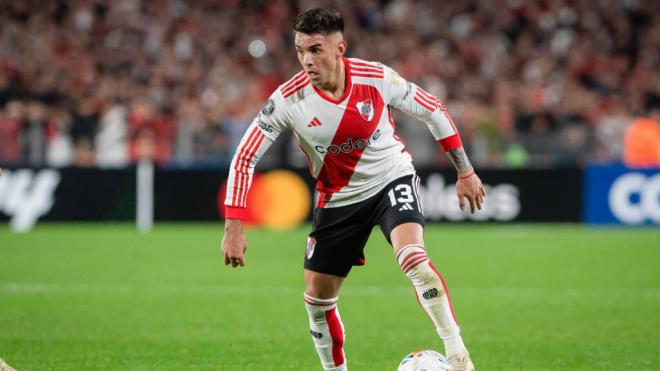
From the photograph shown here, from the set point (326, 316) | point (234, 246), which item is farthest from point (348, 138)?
point (326, 316)

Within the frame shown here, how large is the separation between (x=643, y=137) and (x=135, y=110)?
9576 mm

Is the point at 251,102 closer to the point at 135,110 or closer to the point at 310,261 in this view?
the point at 135,110

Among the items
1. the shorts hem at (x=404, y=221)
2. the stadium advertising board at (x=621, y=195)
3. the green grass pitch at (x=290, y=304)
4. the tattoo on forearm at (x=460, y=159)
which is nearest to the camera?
the shorts hem at (x=404, y=221)

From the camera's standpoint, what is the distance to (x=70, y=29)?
78.9ft

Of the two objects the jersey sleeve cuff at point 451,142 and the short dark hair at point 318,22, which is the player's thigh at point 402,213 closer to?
the jersey sleeve cuff at point 451,142

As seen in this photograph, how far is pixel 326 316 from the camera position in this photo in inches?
246

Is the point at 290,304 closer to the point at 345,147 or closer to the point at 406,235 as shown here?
the point at 345,147

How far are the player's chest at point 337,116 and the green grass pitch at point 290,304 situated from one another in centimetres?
176

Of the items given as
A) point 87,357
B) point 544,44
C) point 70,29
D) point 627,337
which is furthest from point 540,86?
point 87,357

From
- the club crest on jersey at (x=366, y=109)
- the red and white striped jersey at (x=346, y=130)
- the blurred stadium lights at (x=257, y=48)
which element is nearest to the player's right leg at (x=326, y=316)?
the red and white striped jersey at (x=346, y=130)

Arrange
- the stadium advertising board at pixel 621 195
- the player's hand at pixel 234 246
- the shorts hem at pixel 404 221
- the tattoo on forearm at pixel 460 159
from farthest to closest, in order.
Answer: the stadium advertising board at pixel 621 195, the tattoo on forearm at pixel 460 159, the shorts hem at pixel 404 221, the player's hand at pixel 234 246

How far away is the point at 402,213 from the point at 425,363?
0.90m

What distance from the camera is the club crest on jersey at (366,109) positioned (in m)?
6.00

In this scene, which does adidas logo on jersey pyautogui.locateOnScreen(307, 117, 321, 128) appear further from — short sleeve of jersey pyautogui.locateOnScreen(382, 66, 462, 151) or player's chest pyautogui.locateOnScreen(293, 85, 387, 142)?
short sleeve of jersey pyautogui.locateOnScreen(382, 66, 462, 151)
